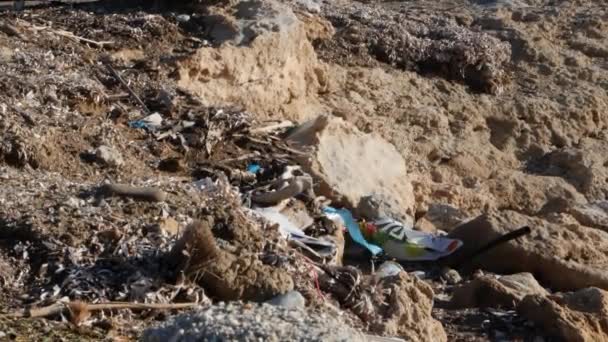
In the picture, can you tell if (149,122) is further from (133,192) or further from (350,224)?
(133,192)

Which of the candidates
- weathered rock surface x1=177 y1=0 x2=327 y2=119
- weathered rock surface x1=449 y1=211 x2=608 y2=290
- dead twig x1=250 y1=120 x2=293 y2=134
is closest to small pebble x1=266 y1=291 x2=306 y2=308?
weathered rock surface x1=449 y1=211 x2=608 y2=290

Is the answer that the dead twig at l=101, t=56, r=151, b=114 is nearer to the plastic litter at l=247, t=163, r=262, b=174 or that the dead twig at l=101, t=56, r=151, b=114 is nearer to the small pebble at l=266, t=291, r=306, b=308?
the plastic litter at l=247, t=163, r=262, b=174

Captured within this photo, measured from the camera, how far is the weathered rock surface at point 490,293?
6.24 m

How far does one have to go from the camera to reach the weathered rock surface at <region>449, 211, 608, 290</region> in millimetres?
7105

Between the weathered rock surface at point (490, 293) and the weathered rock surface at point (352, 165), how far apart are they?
1.24 m

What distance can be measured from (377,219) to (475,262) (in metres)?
0.63

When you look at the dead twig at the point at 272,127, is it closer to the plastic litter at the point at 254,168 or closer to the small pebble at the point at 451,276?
the plastic litter at the point at 254,168

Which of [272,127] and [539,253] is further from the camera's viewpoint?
[272,127]

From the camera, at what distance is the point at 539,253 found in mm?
7145

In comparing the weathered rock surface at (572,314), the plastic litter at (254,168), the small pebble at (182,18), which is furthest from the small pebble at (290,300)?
the small pebble at (182,18)

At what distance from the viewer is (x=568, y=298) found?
6094 mm

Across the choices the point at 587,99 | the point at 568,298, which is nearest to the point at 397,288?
the point at 568,298

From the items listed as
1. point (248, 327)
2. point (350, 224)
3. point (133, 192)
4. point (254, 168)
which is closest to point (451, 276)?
point (350, 224)

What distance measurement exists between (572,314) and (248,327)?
2.45 metres
